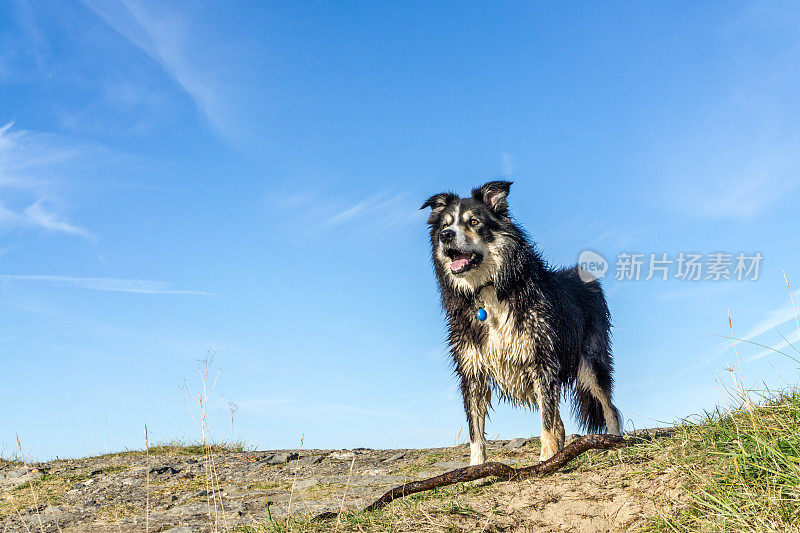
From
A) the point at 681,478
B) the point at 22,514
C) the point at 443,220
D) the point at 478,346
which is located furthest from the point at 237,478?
the point at 681,478

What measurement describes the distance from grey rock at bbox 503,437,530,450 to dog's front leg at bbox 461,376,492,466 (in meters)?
2.09

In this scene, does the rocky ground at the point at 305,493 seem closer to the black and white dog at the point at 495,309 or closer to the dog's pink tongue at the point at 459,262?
the black and white dog at the point at 495,309

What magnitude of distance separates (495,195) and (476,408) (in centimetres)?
244

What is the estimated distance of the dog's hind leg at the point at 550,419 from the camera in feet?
20.6

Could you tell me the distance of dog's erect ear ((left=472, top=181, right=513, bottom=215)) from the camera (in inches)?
283

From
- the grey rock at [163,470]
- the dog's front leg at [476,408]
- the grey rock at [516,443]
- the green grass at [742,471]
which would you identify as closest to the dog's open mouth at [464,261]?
the dog's front leg at [476,408]

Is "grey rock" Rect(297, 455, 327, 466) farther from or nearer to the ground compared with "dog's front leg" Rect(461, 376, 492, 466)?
nearer to the ground

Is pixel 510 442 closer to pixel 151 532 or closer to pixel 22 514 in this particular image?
pixel 151 532

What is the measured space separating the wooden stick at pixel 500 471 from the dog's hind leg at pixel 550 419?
160 centimetres

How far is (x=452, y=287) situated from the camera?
7199 mm

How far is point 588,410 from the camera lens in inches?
345

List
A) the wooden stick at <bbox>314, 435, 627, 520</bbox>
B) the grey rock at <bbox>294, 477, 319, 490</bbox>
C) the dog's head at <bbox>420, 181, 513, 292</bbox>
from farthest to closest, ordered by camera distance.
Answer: the dog's head at <bbox>420, 181, 513, 292</bbox> → the grey rock at <bbox>294, 477, 319, 490</bbox> → the wooden stick at <bbox>314, 435, 627, 520</bbox>

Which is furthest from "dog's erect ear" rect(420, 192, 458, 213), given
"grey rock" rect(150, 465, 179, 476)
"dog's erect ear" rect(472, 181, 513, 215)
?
"grey rock" rect(150, 465, 179, 476)

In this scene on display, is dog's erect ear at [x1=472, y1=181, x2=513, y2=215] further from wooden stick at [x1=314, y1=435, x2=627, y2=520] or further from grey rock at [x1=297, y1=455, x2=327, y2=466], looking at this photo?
grey rock at [x1=297, y1=455, x2=327, y2=466]
